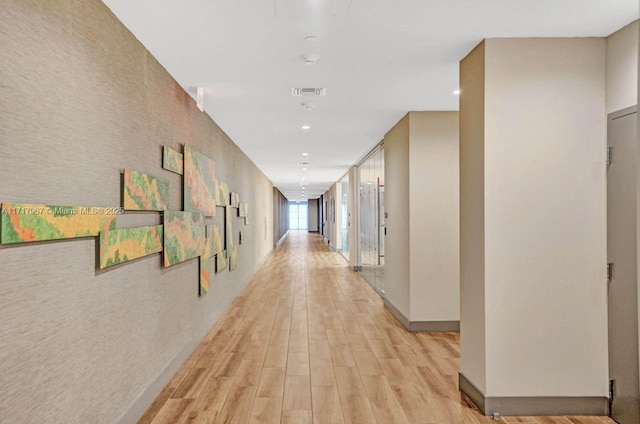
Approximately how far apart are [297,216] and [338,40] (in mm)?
36263

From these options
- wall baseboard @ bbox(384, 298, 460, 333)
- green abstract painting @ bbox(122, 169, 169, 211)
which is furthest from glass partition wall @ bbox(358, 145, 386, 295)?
green abstract painting @ bbox(122, 169, 169, 211)

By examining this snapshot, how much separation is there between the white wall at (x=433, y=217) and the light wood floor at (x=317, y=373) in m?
0.47

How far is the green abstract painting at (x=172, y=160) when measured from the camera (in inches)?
144

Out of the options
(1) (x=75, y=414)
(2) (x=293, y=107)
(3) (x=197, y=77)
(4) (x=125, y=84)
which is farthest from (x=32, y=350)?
(2) (x=293, y=107)

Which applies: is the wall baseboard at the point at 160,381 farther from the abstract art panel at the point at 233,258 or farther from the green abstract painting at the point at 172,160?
the green abstract painting at the point at 172,160

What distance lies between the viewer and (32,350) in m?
1.87

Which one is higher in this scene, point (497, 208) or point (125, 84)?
point (125, 84)

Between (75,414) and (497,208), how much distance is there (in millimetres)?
2988

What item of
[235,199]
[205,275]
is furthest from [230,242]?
[205,275]

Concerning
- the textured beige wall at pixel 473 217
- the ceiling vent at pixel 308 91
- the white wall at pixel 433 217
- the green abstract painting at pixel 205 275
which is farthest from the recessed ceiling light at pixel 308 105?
the green abstract painting at pixel 205 275

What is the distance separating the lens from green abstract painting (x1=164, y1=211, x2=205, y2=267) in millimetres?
3679

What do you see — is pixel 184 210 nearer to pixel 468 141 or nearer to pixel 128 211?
pixel 128 211

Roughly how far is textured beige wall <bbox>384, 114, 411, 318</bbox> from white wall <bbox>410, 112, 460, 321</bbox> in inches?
4.6

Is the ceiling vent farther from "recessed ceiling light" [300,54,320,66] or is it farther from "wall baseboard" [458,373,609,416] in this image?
"wall baseboard" [458,373,609,416]
